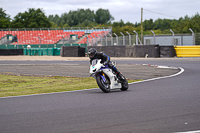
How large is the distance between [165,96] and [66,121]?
3526 mm

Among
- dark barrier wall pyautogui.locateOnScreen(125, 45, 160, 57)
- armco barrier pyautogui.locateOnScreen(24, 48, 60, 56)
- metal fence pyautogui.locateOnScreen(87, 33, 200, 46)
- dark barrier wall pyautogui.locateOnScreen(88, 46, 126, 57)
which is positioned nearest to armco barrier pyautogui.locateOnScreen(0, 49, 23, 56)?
armco barrier pyautogui.locateOnScreen(24, 48, 60, 56)

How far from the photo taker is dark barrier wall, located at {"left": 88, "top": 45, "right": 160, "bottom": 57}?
1284 inches

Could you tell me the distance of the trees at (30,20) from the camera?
318ft

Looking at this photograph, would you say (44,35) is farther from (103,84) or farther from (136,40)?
(103,84)

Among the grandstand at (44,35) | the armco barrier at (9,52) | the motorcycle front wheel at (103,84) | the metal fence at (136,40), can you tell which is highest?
the grandstand at (44,35)

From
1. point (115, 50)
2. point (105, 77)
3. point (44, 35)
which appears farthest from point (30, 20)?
point (105, 77)

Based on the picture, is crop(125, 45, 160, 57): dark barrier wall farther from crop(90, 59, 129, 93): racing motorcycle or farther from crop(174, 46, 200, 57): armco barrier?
crop(90, 59, 129, 93): racing motorcycle

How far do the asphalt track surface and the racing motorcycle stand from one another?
3.32 feet

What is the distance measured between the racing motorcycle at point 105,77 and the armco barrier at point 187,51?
71.8ft

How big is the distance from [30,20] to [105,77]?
89746 mm

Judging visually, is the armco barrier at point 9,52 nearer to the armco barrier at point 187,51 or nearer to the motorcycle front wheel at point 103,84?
the armco barrier at point 187,51

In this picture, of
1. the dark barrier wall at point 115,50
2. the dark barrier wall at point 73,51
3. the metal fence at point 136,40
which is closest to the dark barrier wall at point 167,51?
the metal fence at point 136,40

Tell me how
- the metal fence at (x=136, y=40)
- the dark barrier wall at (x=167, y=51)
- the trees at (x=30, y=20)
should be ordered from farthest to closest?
1. the trees at (x=30, y=20)
2. the dark barrier wall at (x=167, y=51)
3. the metal fence at (x=136, y=40)

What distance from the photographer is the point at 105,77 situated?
34.3 feet
